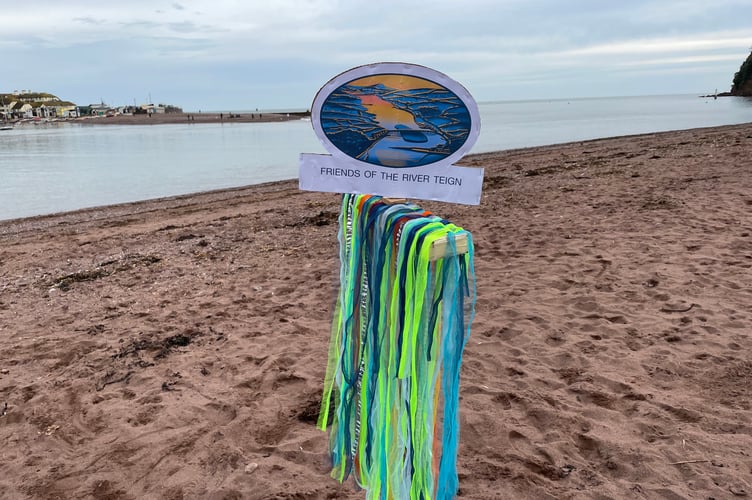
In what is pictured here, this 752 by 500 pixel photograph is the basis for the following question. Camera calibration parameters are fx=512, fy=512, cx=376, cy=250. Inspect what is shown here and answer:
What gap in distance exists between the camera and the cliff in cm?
8605

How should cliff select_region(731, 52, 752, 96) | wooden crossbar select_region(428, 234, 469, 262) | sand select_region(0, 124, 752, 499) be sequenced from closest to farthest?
wooden crossbar select_region(428, 234, 469, 262) < sand select_region(0, 124, 752, 499) < cliff select_region(731, 52, 752, 96)

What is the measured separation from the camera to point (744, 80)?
90.6m

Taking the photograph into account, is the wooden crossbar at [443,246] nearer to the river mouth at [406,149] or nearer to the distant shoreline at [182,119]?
the river mouth at [406,149]

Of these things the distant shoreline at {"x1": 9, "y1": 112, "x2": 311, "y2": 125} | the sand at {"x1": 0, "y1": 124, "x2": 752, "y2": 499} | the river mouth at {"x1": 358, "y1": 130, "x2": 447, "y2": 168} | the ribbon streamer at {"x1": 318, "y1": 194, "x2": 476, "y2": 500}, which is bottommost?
the sand at {"x1": 0, "y1": 124, "x2": 752, "y2": 499}

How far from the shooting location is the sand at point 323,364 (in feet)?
8.02

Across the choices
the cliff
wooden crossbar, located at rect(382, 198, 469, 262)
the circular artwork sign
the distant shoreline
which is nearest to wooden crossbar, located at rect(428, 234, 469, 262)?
wooden crossbar, located at rect(382, 198, 469, 262)

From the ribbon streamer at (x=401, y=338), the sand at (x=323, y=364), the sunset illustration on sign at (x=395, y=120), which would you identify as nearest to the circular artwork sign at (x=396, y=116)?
the sunset illustration on sign at (x=395, y=120)

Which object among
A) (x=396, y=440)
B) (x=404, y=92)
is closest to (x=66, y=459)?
(x=396, y=440)

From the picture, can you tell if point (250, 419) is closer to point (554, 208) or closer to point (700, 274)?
point (700, 274)

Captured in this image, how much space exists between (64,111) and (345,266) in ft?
497

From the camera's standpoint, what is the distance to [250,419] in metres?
2.91

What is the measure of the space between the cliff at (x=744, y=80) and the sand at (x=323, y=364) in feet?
335

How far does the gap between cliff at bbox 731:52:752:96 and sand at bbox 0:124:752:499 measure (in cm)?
10218

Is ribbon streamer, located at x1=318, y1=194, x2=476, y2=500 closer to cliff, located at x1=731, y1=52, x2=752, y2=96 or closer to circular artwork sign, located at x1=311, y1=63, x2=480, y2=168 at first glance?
circular artwork sign, located at x1=311, y1=63, x2=480, y2=168
